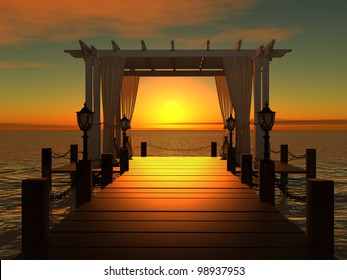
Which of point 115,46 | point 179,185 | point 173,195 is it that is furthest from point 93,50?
point 173,195

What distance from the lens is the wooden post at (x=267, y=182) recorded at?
7965 mm

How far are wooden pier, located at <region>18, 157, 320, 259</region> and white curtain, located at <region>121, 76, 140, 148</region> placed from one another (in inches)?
335

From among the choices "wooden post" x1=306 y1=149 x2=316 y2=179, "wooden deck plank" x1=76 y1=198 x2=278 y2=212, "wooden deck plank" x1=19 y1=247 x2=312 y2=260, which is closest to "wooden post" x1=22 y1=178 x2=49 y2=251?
"wooden deck plank" x1=19 y1=247 x2=312 y2=260

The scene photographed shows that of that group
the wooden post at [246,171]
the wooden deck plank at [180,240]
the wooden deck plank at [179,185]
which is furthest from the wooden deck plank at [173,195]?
the wooden deck plank at [180,240]

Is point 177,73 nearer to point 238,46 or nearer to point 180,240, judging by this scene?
point 238,46

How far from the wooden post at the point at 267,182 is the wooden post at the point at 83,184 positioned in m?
3.01

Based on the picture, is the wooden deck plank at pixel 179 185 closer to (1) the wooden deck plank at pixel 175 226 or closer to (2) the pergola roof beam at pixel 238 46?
(1) the wooden deck plank at pixel 175 226

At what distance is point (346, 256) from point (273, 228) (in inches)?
151

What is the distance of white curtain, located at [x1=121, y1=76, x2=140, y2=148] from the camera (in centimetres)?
1744

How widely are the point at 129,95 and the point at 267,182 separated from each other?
410 inches

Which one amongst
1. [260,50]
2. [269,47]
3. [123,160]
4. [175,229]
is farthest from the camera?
[260,50]

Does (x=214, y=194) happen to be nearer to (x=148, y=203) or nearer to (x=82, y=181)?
(x=148, y=203)

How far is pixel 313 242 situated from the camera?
5.10 meters

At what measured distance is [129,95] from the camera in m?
17.7
